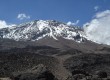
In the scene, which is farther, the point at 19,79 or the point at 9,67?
the point at 9,67

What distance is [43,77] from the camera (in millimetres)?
54188

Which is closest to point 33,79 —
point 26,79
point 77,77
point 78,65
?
point 26,79

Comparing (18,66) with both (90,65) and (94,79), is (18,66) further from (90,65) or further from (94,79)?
(90,65)

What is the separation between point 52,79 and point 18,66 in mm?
50104

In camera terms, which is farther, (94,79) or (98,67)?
(98,67)

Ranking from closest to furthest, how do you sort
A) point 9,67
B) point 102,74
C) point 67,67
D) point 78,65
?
point 102,74 → point 9,67 → point 67,67 → point 78,65

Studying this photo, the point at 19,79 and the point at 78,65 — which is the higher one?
the point at 78,65

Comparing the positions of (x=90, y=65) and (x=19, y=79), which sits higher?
(x=90, y=65)

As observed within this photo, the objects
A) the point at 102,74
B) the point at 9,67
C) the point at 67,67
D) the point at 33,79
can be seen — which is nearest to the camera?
the point at 33,79

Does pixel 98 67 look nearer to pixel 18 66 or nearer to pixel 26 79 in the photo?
pixel 18 66

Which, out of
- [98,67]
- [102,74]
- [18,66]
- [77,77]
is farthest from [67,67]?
[77,77]

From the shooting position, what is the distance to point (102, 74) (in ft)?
225

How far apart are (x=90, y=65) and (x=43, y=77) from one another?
144305 mm

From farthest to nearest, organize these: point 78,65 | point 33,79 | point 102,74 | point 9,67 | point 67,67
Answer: point 78,65
point 67,67
point 9,67
point 102,74
point 33,79
